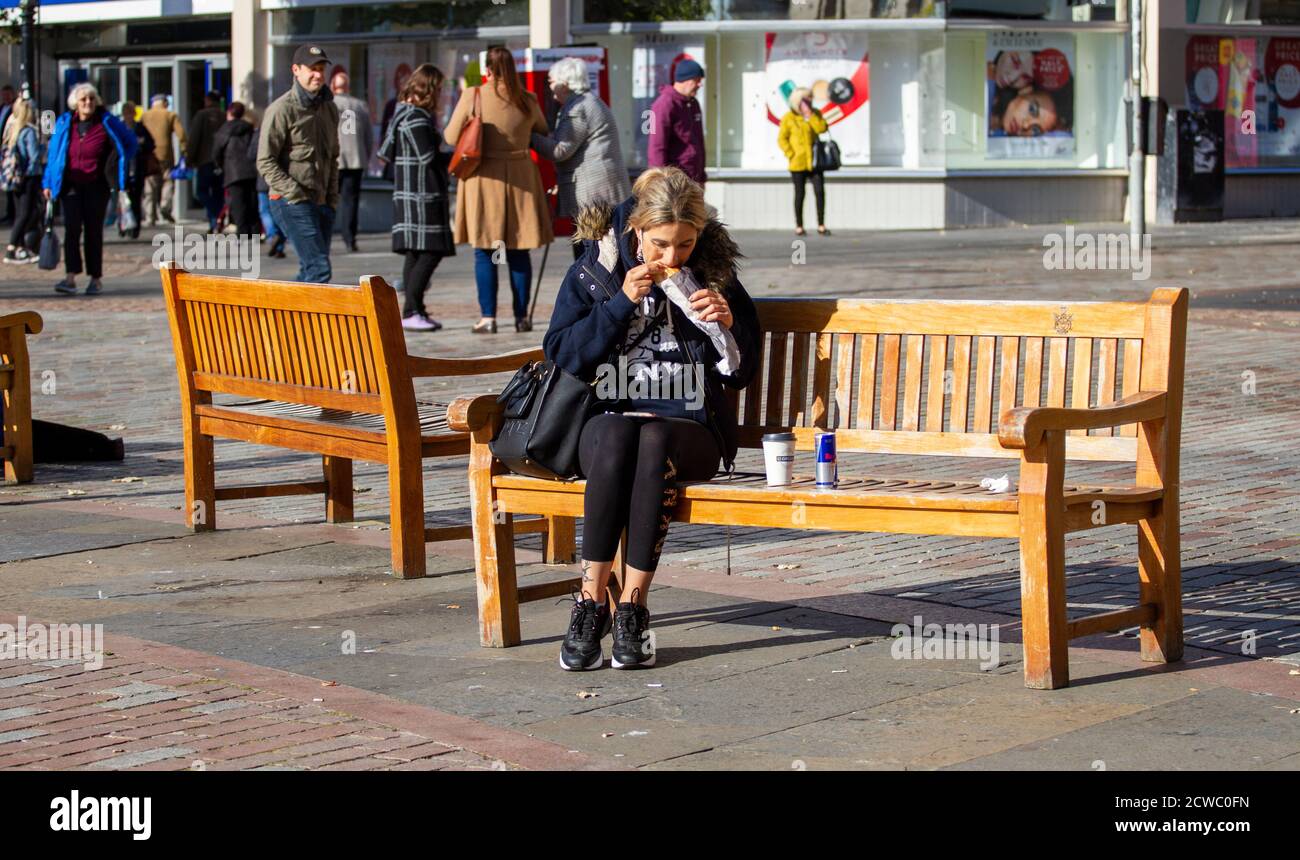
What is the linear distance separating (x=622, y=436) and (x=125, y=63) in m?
28.9

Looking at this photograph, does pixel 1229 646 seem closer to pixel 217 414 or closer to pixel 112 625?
pixel 112 625

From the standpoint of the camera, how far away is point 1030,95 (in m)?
26.3

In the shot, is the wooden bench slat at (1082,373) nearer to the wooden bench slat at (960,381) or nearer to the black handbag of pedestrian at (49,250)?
the wooden bench slat at (960,381)

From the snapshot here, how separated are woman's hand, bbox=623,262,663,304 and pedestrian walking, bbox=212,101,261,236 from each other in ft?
55.5

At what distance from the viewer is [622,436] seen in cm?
539

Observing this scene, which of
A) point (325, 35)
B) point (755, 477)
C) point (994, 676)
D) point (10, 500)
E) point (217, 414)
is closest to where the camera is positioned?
point (994, 676)

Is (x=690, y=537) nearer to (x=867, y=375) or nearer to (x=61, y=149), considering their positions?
(x=867, y=375)

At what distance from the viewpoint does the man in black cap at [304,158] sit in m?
12.4

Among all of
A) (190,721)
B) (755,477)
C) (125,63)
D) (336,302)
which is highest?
(125,63)

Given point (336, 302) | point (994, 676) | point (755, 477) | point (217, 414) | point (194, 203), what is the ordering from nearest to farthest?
point (994, 676), point (755, 477), point (336, 302), point (217, 414), point (194, 203)

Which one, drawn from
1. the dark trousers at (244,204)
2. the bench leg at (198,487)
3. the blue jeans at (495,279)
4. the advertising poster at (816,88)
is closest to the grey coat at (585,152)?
the blue jeans at (495,279)

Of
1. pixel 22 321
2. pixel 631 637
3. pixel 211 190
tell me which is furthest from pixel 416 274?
pixel 211 190

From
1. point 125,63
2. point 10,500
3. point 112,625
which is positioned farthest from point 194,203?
point 112,625

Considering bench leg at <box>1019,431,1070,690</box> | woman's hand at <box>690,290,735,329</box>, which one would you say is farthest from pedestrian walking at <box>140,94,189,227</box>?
bench leg at <box>1019,431,1070,690</box>
